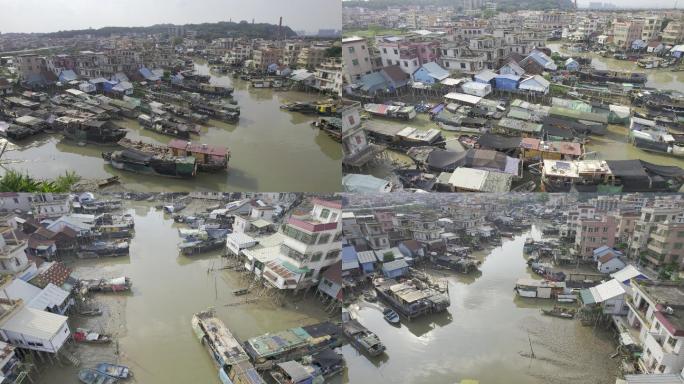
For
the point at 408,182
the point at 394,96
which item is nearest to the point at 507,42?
the point at 394,96

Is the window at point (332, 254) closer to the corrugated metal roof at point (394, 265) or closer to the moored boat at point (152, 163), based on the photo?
the corrugated metal roof at point (394, 265)

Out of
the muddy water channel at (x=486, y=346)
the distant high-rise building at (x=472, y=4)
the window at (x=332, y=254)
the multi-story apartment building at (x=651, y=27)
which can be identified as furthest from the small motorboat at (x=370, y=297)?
the multi-story apartment building at (x=651, y=27)

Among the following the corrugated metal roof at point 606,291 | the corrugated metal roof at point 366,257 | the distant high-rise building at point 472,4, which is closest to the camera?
the corrugated metal roof at point 606,291

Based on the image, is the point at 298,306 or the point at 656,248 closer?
the point at 298,306

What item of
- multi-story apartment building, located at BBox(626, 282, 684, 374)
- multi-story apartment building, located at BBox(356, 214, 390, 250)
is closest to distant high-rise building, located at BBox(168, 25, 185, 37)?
multi-story apartment building, located at BBox(356, 214, 390, 250)

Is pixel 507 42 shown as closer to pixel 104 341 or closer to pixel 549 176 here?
pixel 549 176

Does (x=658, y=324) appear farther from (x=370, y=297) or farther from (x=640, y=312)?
(x=370, y=297)
